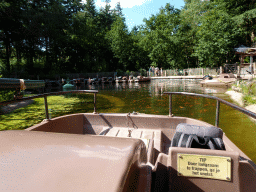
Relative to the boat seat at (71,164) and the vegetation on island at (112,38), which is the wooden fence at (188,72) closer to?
the vegetation on island at (112,38)

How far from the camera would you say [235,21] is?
29078mm

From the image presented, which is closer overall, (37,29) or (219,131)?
(219,131)

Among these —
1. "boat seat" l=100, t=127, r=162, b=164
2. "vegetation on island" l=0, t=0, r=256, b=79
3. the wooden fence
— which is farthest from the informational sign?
the wooden fence

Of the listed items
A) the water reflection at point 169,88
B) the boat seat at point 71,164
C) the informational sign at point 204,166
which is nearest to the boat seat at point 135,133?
the informational sign at point 204,166

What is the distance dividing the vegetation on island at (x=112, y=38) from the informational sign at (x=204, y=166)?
28.3 meters

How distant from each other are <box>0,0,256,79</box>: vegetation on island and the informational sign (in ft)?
93.0

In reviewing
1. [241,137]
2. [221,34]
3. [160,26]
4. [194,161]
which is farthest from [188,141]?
[160,26]

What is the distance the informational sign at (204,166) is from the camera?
1468mm

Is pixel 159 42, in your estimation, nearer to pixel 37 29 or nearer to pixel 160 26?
pixel 160 26

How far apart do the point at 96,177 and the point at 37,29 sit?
36.5 m

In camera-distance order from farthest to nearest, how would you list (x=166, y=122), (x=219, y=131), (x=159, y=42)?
(x=159, y=42) < (x=166, y=122) < (x=219, y=131)

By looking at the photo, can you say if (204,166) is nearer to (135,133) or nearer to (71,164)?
(71,164)

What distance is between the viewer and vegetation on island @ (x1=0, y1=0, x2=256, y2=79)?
29609mm

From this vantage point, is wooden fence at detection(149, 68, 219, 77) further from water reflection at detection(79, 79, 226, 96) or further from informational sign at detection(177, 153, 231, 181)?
informational sign at detection(177, 153, 231, 181)
